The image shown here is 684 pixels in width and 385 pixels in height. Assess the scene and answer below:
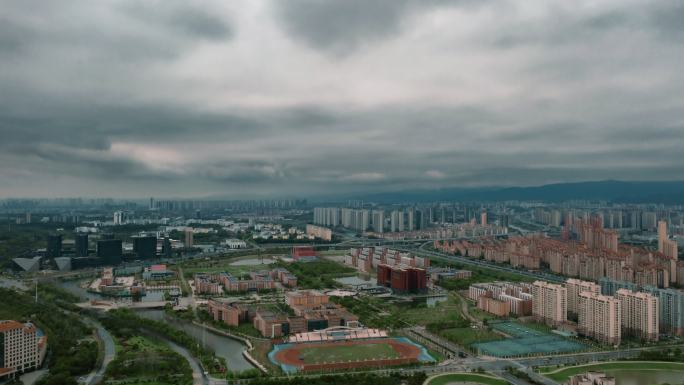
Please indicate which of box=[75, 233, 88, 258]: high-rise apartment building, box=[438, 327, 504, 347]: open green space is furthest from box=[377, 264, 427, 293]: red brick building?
box=[75, 233, 88, 258]: high-rise apartment building

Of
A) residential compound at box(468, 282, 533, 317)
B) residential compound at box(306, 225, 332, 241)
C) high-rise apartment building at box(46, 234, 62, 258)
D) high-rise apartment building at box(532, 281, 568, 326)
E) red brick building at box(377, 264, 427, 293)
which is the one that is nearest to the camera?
high-rise apartment building at box(532, 281, 568, 326)

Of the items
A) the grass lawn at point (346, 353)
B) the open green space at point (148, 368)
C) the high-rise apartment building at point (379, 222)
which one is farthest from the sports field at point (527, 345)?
the high-rise apartment building at point (379, 222)

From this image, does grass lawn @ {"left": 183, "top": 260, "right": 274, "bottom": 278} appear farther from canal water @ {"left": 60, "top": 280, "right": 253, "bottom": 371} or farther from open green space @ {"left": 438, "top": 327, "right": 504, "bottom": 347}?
open green space @ {"left": 438, "top": 327, "right": 504, "bottom": 347}

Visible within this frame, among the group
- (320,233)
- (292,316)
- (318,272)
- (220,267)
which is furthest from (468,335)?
(320,233)

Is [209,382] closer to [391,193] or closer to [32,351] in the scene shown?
[32,351]

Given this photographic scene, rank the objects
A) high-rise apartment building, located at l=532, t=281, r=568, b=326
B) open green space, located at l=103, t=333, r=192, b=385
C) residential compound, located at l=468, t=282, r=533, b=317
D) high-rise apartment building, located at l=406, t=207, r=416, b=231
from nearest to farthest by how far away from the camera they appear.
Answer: open green space, located at l=103, t=333, r=192, b=385, high-rise apartment building, located at l=532, t=281, r=568, b=326, residential compound, located at l=468, t=282, r=533, b=317, high-rise apartment building, located at l=406, t=207, r=416, b=231

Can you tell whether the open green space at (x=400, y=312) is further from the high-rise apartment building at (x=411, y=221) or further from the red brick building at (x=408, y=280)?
the high-rise apartment building at (x=411, y=221)
